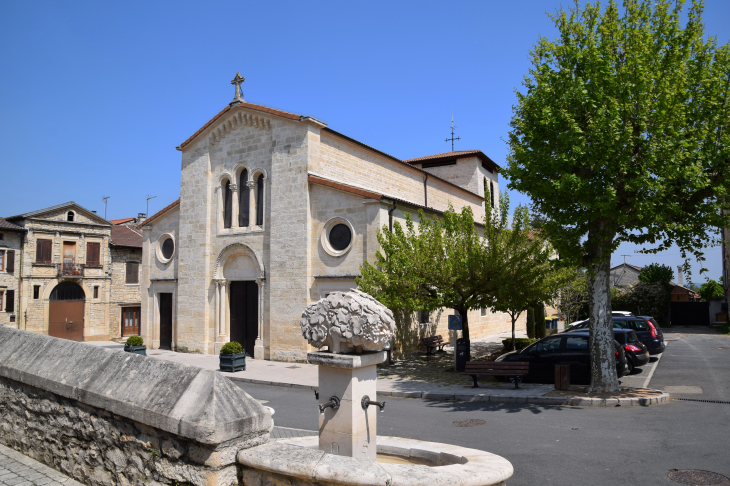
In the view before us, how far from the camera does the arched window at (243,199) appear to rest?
21766 millimetres

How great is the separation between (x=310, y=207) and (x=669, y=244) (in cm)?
1226

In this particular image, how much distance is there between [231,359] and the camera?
17.2 m

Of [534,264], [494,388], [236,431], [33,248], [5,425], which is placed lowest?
[494,388]

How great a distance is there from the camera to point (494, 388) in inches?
523

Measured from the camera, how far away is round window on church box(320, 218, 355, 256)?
60.6 feet

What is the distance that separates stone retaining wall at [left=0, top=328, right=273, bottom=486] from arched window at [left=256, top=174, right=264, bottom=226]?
15.2 m

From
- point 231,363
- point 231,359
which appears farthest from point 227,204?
point 231,363

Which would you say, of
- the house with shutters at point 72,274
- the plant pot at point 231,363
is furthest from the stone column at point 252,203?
the house with shutters at point 72,274

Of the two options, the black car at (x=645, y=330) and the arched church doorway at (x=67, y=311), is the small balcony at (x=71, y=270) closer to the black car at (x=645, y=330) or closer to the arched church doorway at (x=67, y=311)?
the arched church doorway at (x=67, y=311)

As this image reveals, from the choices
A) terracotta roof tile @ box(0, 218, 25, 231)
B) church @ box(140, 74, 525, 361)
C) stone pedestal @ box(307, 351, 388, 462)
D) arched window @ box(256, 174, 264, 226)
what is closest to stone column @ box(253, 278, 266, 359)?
church @ box(140, 74, 525, 361)

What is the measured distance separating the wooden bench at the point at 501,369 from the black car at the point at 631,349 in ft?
13.0

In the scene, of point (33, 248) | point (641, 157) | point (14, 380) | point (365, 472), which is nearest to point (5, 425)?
point (14, 380)

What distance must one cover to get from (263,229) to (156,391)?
1651 cm

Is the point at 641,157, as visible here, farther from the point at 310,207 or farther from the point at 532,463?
the point at 310,207
